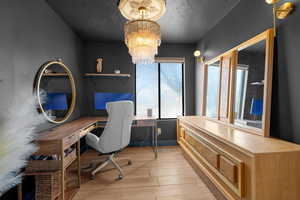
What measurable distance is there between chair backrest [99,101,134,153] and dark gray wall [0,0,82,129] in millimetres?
802

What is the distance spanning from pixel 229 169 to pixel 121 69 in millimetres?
2900

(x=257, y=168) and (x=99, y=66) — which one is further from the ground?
(x=99, y=66)

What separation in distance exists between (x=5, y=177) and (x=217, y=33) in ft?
10.0

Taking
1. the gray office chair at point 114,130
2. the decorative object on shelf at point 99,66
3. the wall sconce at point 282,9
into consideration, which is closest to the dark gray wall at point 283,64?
the wall sconce at point 282,9

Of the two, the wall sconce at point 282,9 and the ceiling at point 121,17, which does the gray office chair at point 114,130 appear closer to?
the ceiling at point 121,17

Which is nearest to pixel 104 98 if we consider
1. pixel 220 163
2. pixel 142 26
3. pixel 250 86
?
pixel 142 26

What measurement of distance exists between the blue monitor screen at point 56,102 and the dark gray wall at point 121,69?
1054 mm

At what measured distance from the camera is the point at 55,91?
7.16 ft

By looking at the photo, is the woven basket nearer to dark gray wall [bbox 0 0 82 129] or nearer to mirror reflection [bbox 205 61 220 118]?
dark gray wall [bbox 0 0 82 129]

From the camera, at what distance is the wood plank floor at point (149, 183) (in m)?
1.83

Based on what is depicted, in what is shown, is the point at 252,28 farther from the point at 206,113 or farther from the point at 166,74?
the point at 166,74

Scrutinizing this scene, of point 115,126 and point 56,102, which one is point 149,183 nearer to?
point 115,126

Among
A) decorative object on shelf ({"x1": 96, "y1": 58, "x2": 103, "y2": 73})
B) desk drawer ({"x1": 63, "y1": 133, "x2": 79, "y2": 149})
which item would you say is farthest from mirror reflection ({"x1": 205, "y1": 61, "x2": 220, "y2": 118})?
decorative object on shelf ({"x1": 96, "y1": 58, "x2": 103, "y2": 73})

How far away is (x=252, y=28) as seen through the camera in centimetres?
181
